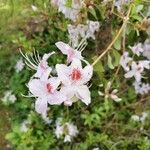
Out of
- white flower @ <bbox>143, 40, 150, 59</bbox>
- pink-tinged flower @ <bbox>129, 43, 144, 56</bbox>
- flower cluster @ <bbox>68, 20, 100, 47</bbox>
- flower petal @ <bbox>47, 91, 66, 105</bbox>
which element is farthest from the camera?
white flower @ <bbox>143, 40, 150, 59</bbox>

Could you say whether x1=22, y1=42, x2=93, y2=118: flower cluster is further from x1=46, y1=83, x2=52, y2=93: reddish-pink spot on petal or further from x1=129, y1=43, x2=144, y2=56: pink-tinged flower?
x1=129, y1=43, x2=144, y2=56: pink-tinged flower

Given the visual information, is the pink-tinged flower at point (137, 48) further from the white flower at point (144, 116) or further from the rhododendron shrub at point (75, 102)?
the white flower at point (144, 116)

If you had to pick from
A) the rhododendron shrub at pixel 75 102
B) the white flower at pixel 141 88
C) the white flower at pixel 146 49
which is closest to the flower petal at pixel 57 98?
the rhododendron shrub at pixel 75 102

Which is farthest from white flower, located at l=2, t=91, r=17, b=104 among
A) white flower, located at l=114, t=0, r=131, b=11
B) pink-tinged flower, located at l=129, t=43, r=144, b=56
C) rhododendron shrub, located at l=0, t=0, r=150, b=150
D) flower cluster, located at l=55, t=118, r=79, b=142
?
white flower, located at l=114, t=0, r=131, b=11

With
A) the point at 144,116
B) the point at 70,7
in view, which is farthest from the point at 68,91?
the point at 144,116

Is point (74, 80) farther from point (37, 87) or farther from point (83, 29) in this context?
point (83, 29)
